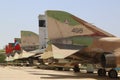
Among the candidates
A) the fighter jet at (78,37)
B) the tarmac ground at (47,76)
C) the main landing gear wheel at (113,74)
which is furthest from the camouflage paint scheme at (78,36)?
the tarmac ground at (47,76)

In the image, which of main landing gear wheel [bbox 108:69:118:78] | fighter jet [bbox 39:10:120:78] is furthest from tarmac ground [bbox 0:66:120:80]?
fighter jet [bbox 39:10:120:78]

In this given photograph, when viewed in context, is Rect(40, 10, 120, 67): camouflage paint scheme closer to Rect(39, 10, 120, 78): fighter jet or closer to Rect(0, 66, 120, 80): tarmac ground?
Rect(39, 10, 120, 78): fighter jet

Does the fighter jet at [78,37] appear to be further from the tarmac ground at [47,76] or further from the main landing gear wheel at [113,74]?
the tarmac ground at [47,76]

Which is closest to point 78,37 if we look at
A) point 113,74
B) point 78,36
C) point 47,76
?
point 78,36

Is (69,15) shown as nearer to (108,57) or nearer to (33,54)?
(108,57)

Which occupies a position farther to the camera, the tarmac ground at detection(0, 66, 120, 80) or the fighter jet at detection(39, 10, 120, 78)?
the fighter jet at detection(39, 10, 120, 78)

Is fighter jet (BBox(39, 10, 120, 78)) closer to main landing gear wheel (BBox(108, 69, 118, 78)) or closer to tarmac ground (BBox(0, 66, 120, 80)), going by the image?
main landing gear wheel (BBox(108, 69, 118, 78))

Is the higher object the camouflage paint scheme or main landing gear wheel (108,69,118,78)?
the camouflage paint scheme

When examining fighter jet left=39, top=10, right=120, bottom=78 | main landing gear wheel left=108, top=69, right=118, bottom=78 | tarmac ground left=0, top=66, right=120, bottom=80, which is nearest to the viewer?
tarmac ground left=0, top=66, right=120, bottom=80

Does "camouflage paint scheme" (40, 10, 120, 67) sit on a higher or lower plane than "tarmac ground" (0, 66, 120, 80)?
higher

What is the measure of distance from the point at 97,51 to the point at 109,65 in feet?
6.24

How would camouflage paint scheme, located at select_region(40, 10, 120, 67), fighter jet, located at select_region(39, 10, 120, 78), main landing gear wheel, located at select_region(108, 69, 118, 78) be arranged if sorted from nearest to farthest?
main landing gear wheel, located at select_region(108, 69, 118, 78), fighter jet, located at select_region(39, 10, 120, 78), camouflage paint scheme, located at select_region(40, 10, 120, 67)

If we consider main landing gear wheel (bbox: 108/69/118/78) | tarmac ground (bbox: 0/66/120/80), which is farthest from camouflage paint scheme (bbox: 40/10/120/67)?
tarmac ground (bbox: 0/66/120/80)

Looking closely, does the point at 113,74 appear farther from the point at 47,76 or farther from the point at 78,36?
the point at 47,76
